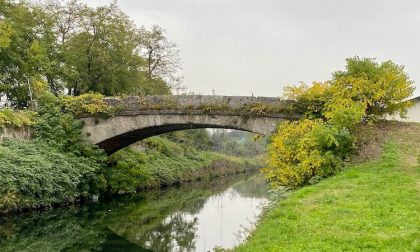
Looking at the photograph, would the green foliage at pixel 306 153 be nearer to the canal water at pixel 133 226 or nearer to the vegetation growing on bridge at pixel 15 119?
the canal water at pixel 133 226

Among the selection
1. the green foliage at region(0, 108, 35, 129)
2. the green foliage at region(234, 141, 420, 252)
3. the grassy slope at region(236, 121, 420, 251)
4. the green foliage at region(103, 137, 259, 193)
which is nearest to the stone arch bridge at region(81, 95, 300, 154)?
the green foliage at region(103, 137, 259, 193)

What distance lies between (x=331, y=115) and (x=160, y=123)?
8950mm

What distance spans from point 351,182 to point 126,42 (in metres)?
24.2

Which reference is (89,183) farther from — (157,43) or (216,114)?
(157,43)

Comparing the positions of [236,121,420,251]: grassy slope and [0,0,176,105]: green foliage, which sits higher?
[0,0,176,105]: green foliage

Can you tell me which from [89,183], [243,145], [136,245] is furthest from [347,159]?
[243,145]

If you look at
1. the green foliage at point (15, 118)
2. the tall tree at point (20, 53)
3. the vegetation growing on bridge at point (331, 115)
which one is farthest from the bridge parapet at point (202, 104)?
the tall tree at point (20, 53)

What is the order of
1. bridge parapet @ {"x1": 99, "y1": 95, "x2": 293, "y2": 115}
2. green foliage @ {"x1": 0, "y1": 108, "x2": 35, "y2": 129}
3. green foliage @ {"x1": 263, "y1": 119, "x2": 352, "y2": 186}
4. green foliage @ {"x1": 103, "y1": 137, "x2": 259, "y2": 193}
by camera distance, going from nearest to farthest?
green foliage @ {"x1": 263, "y1": 119, "x2": 352, "y2": 186}
green foliage @ {"x1": 0, "y1": 108, "x2": 35, "y2": 129}
bridge parapet @ {"x1": 99, "y1": 95, "x2": 293, "y2": 115}
green foliage @ {"x1": 103, "y1": 137, "x2": 259, "y2": 193}

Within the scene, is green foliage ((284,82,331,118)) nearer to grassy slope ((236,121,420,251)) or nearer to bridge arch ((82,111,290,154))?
bridge arch ((82,111,290,154))

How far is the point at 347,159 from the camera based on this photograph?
1706cm

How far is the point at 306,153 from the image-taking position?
16.3 metres

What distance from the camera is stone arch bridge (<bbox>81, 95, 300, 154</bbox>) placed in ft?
71.1

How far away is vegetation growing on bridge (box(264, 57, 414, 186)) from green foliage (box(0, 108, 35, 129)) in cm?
1192

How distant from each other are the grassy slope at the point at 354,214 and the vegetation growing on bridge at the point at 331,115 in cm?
115
